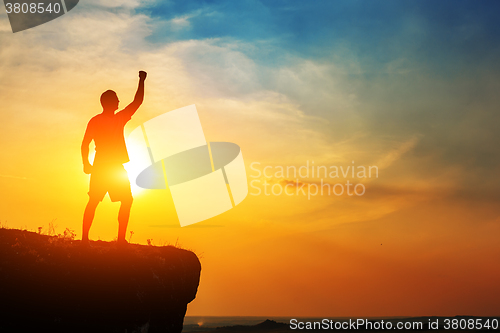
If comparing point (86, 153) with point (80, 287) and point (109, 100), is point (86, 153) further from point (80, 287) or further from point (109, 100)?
point (80, 287)

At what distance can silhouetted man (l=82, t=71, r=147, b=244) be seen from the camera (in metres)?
10.1

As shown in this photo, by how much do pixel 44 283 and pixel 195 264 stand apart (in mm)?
4672

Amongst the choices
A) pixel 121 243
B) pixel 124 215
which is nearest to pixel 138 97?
pixel 124 215

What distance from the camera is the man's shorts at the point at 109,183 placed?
10047 mm

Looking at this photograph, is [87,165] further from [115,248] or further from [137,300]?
[137,300]

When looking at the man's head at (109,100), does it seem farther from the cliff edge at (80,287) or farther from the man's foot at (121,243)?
the cliff edge at (80,287)

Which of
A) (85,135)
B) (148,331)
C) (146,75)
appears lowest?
(148,331)

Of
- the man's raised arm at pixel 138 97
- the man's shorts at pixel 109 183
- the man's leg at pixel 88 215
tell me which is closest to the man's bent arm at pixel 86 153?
the man's shorts at pixel 109 183

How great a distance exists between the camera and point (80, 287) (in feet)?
29.2

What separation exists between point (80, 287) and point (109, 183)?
2509 mm

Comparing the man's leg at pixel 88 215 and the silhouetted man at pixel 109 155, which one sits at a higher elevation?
the silhouetted man at pixel 109 155

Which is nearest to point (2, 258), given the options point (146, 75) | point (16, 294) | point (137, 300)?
point (16, 294)

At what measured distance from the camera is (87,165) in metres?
10.1

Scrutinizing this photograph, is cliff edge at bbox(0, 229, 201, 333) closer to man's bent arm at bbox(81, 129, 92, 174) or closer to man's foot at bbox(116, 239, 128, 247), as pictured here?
man's foot at bbox(116, 239, 128, 247)
